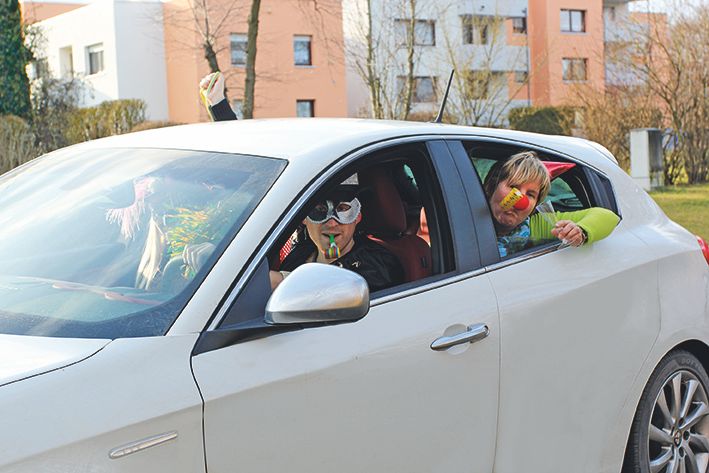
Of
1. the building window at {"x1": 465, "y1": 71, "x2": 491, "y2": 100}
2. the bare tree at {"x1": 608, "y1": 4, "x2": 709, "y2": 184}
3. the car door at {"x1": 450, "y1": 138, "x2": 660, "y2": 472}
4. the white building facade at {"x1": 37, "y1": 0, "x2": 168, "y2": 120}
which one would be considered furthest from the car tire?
the white building facade at {"x1": 37, "y1": 0, "x2": 168, "y2": 120}

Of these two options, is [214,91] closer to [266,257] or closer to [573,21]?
[266,257]

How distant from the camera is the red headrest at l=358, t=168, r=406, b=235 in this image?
13.5 feet

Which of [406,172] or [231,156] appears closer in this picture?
[231,156]

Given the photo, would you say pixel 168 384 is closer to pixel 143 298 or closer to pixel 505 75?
pixel 143 298

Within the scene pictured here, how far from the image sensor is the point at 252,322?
277 centimetres

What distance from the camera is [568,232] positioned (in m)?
3.86

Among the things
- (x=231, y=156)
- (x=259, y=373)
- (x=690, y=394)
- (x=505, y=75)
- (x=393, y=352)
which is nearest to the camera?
(x=259, y=373)

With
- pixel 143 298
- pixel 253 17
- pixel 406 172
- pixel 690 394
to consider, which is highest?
pixel 253 17

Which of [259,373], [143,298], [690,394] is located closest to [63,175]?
[143,298]

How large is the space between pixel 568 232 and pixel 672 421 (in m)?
1.07

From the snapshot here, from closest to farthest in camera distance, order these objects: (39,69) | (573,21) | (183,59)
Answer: (39,69)
(183,59)
(573,21)

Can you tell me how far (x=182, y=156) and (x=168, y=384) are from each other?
1.04 m

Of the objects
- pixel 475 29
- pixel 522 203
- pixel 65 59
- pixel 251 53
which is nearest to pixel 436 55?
pixel 475 29

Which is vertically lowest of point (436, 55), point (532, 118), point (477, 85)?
point (532, 118)
